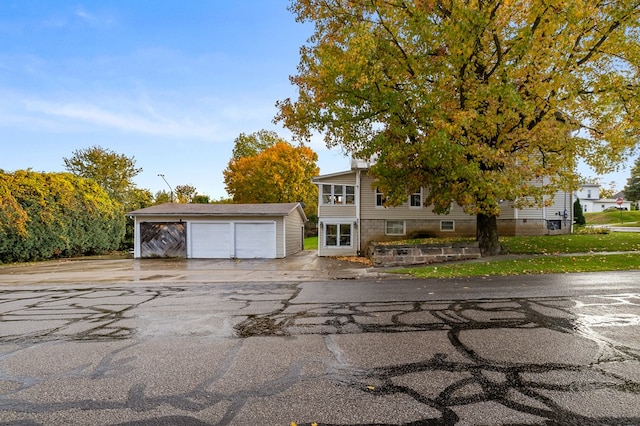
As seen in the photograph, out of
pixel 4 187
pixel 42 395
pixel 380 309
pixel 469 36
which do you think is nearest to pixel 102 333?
pixel 42 395

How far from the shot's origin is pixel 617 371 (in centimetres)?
351

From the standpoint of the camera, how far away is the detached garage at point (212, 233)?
70.6ft

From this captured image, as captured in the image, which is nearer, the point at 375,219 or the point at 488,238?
the point at 488,238

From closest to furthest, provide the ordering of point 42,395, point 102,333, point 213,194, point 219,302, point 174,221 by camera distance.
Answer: point 42,395
point 102,333
point 219,302
point 174,221
point 213,194

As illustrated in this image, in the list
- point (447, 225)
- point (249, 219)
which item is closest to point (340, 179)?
point (249, 219)

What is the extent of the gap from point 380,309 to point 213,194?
2007 inches

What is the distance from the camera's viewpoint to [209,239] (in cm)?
2181

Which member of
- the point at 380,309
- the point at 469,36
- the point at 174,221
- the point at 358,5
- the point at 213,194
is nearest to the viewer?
the point at 380,309

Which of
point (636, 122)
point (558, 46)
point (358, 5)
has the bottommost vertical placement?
point (636, 122)

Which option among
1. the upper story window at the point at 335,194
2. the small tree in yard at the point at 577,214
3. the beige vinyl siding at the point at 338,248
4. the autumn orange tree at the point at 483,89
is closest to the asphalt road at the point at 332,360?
the autumn orange tree at the point at 483,89

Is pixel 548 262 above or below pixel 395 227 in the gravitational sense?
below

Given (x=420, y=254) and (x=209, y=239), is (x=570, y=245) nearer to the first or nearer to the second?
(x=420, y=254)

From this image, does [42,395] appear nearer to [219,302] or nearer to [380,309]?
[219,302]

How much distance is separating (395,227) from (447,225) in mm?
3360
